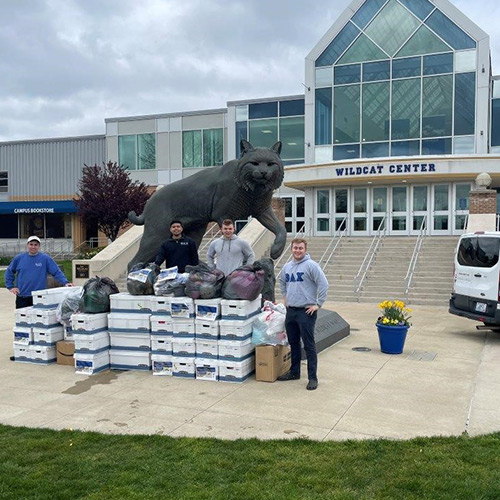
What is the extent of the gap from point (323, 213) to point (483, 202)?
8539mm

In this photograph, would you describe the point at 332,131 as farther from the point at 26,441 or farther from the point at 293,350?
the point at 26,441

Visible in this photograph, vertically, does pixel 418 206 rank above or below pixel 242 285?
above

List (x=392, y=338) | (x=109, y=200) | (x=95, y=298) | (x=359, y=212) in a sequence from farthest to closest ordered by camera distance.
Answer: (x=109, y=200) < (x=359, y=212) < (x=392, y=338) < (x=95, y=298)

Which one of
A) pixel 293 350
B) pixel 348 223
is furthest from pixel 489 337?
pixel 348 223

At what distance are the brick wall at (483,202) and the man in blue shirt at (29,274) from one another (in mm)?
14022

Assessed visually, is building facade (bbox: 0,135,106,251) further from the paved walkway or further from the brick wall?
the paved walkway

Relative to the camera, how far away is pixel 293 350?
6.20 meters

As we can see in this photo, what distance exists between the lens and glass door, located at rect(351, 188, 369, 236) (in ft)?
76.7

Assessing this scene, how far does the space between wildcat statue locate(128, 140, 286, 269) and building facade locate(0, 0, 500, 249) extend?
14859 mm

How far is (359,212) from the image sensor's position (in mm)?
23500

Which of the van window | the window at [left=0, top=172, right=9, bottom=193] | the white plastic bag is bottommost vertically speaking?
the white plastic bag

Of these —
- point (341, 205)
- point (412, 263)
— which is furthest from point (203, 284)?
point (341, 205)

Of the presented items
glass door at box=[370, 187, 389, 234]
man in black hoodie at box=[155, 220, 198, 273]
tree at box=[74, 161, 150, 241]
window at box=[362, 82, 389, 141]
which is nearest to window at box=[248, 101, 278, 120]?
window at box=[362, 82, 389, 141]

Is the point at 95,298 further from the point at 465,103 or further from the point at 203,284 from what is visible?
the point at 465,103
